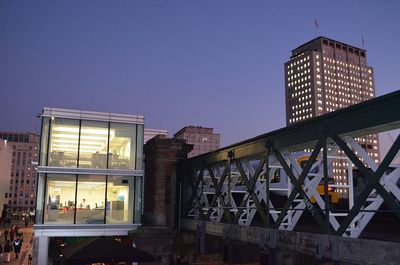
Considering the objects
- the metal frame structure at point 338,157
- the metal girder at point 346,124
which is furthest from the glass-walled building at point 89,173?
the metal girder at point 346,124

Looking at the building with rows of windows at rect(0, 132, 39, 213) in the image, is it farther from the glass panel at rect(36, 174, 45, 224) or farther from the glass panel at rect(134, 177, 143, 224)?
the glass panel at rect(134, 177, 143, 224)

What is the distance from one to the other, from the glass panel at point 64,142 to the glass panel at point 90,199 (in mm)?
1209

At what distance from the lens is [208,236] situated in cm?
1822

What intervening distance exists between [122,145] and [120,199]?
125 inches

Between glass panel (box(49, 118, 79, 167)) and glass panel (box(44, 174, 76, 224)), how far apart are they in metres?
0.82

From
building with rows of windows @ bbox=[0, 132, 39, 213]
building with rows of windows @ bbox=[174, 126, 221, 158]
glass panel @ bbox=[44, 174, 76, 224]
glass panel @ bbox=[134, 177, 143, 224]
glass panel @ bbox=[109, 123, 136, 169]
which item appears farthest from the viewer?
building with rows of windows @ bbox=[174, 126, 221, 158]

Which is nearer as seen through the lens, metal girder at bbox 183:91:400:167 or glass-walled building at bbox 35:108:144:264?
metal girder at bbox 183:91:400:167

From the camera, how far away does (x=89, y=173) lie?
22375 millimetres

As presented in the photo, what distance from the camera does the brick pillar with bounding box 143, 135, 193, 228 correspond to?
21.9 metres

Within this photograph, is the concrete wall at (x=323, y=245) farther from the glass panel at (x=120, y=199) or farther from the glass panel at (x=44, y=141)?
the glass panel at (x=44, y=141)

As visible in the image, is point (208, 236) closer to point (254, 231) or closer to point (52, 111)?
point (254, 231)

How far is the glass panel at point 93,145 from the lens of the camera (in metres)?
22.5

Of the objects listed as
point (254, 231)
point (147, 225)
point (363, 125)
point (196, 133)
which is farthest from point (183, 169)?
point (196, 133)

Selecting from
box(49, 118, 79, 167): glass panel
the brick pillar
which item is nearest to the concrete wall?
the brick pillar
